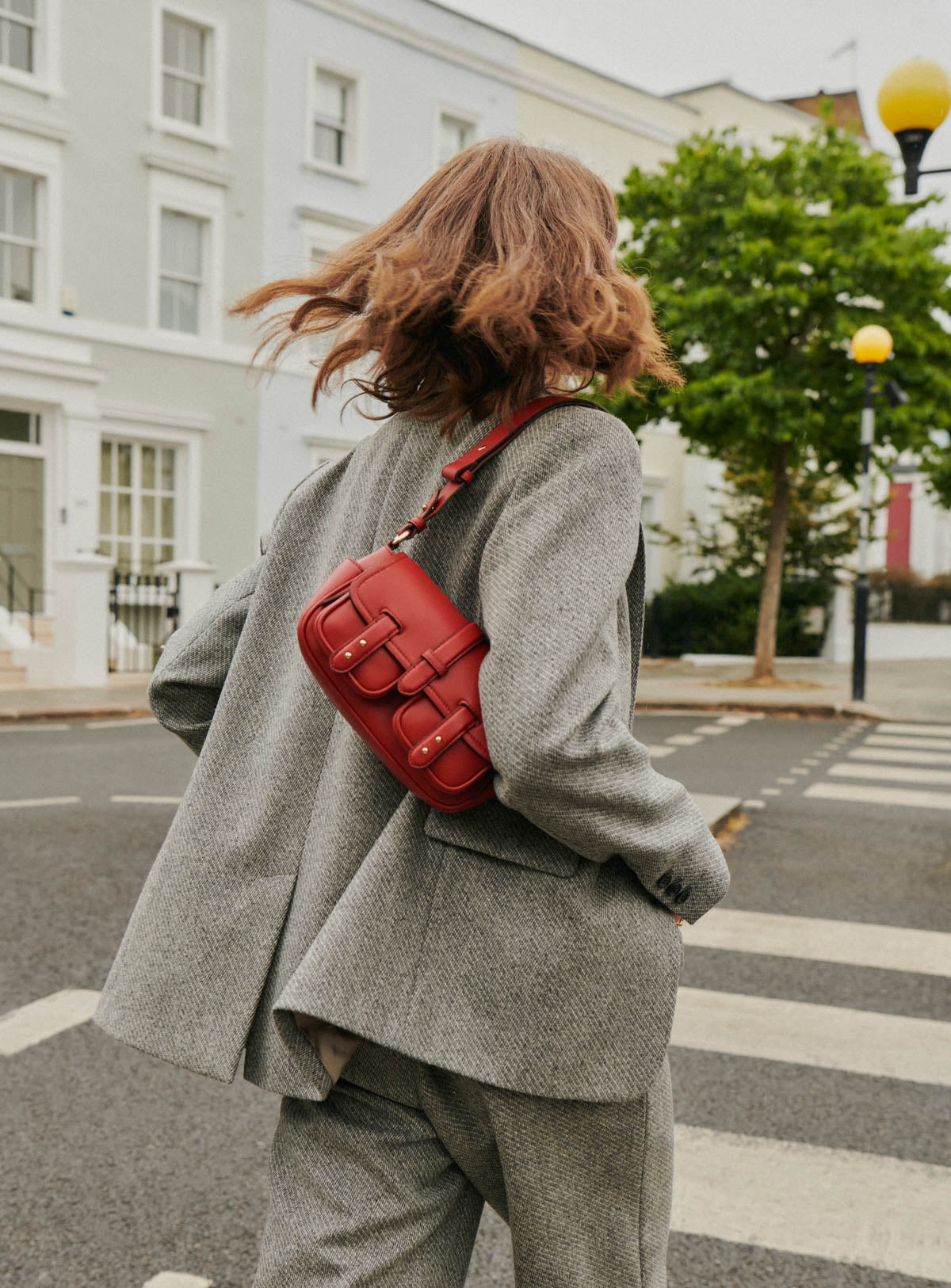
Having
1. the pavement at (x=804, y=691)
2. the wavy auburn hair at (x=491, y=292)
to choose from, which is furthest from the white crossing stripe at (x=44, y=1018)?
the pavement at (x=804, y=691)

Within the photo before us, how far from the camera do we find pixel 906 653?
27.5 m

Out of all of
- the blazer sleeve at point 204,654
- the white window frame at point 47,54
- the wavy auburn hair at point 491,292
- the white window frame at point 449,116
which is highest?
the white window frame at point 449,116

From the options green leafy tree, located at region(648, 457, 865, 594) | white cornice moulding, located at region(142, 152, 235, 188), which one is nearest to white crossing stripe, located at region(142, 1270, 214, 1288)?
white cornice moulding, located at region(142, 152, 235, 188)

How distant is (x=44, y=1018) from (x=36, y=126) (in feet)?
52.0

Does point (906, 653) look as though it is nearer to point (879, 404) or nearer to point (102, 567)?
point (879, 404)

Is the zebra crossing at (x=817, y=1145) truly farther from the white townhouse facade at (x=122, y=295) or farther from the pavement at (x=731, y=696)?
the white townhouse facade at (x=122, y=295)

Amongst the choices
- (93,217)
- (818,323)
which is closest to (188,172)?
(93,217)

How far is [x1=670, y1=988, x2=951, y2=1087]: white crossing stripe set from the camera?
3697 millimetres

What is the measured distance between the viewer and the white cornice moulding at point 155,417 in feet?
58.6

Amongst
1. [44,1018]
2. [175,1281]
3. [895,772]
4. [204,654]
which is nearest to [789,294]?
[895,772]

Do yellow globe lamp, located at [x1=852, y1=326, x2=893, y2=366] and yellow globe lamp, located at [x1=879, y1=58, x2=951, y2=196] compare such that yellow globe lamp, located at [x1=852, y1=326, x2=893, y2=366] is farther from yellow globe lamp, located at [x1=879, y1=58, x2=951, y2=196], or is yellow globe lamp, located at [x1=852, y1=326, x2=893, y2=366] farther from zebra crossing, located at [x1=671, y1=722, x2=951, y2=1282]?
zebra crossing, located at [x1=671, y1=722, x2=951, y2=1282]

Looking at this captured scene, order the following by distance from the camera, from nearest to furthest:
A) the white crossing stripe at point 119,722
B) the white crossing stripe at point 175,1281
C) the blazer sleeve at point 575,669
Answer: the blazer sleeve at point 575,669
the white crossing stripe at point 175,1281
the white crossing stripe at point 119,722

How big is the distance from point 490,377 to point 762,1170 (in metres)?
2.29

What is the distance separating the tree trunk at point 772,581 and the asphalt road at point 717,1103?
38.2ft
